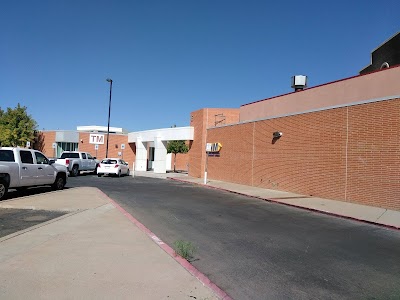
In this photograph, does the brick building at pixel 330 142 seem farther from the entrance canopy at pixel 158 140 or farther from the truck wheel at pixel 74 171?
the truck wheel at pixel 74 171

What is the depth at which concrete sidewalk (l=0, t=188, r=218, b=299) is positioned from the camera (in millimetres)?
4688

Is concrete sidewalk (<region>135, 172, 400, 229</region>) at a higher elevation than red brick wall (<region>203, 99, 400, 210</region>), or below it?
below

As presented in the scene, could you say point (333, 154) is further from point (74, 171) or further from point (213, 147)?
point (74, 171)

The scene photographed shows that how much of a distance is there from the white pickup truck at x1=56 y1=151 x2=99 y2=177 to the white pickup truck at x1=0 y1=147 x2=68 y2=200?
42.5 feet

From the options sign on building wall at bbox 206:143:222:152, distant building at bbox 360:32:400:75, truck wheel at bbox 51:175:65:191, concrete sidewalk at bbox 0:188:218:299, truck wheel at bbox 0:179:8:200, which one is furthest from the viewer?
sign on building wall at bbox 206:143:222:152

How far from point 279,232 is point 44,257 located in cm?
567

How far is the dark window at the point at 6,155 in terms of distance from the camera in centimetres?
1376

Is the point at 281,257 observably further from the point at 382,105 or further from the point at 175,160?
the point at 175,160

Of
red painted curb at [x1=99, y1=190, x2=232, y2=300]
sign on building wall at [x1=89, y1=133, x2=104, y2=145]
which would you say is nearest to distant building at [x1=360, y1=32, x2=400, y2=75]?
red painted curb at [x1=99, y1=190, x2=232, y2=300]

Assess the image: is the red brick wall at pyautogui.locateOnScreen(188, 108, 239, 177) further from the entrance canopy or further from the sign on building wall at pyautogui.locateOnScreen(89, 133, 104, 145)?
the sign on building wall at pyautogui.locateOnScreen(89, 133, 104, 145)

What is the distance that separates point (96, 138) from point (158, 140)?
1288cm

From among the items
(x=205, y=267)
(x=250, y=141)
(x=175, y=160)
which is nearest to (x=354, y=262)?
(x=205, y=267)

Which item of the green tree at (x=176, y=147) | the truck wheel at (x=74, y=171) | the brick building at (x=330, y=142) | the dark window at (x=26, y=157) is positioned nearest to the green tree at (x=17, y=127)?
the green tree at (x=176, y=147)

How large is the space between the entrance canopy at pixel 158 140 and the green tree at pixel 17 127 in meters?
13.5
